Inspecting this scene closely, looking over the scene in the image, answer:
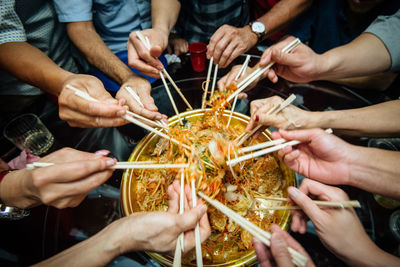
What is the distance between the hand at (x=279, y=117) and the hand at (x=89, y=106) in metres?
1.08

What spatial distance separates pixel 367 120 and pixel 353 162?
1.93ft

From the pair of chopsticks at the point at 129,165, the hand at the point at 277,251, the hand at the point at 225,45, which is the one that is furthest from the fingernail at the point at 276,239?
the hand at the point at 225,45

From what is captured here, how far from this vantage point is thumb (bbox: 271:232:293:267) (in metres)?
0.99

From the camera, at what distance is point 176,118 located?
1.85 meters

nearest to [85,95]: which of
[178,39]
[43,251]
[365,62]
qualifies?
[43,251]

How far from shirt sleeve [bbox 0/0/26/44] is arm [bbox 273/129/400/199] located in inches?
108

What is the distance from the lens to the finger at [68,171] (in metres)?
1.06

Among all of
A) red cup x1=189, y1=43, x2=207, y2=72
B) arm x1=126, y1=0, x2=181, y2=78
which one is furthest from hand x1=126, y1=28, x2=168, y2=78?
red cup x1=189, y1=43, x2=207, y2=72

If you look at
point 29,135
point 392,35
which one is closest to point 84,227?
point 29,135

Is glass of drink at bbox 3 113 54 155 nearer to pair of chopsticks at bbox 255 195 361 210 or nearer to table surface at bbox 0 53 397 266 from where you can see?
table surface at bbox 0 53 397 266

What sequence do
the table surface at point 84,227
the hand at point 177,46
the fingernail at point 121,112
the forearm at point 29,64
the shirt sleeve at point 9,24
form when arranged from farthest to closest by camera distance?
the hand at point 177,46 → the forearm at point 29,64 → the shirt sleeve at point 9,24 → the table surface at point 84,227 → the fingernail at point 121,112

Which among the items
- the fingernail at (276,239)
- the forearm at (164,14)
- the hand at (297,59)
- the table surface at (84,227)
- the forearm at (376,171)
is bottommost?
the table surface at (84,227)

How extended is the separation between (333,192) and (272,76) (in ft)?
4.44

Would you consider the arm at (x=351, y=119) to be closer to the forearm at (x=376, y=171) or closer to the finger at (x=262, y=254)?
the forearm at (x=376, y=171)
